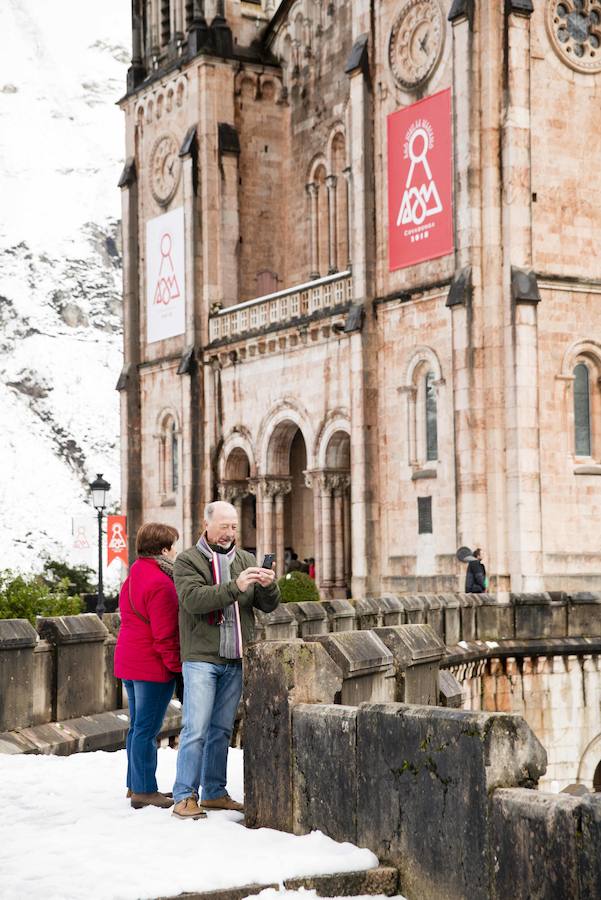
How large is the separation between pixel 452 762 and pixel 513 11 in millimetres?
24855

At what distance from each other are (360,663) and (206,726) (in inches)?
38.5

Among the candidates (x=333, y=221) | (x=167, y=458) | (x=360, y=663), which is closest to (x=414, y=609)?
(x=360, y=663)

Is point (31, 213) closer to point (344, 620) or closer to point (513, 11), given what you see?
point (513, 11)

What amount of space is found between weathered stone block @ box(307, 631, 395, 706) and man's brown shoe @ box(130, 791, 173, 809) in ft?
4.19

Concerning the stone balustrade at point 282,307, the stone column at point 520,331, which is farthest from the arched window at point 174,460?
the stone column at point 520,331

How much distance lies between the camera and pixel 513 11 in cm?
2916

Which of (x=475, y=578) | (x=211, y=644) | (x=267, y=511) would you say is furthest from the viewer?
(x=267, y=511)

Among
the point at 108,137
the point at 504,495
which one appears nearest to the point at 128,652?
the point at 504,495

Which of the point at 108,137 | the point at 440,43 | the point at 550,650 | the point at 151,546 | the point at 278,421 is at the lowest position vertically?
the point at 550,650

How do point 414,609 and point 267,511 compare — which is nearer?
point 414,609

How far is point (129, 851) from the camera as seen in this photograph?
7.61 meters

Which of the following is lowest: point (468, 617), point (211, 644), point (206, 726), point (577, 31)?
point (468, 617)

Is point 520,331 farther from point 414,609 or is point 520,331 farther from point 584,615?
point 414,609

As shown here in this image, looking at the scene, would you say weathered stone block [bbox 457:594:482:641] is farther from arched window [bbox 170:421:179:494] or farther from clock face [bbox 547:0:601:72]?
arched window [bbox 170:421:179:494]
